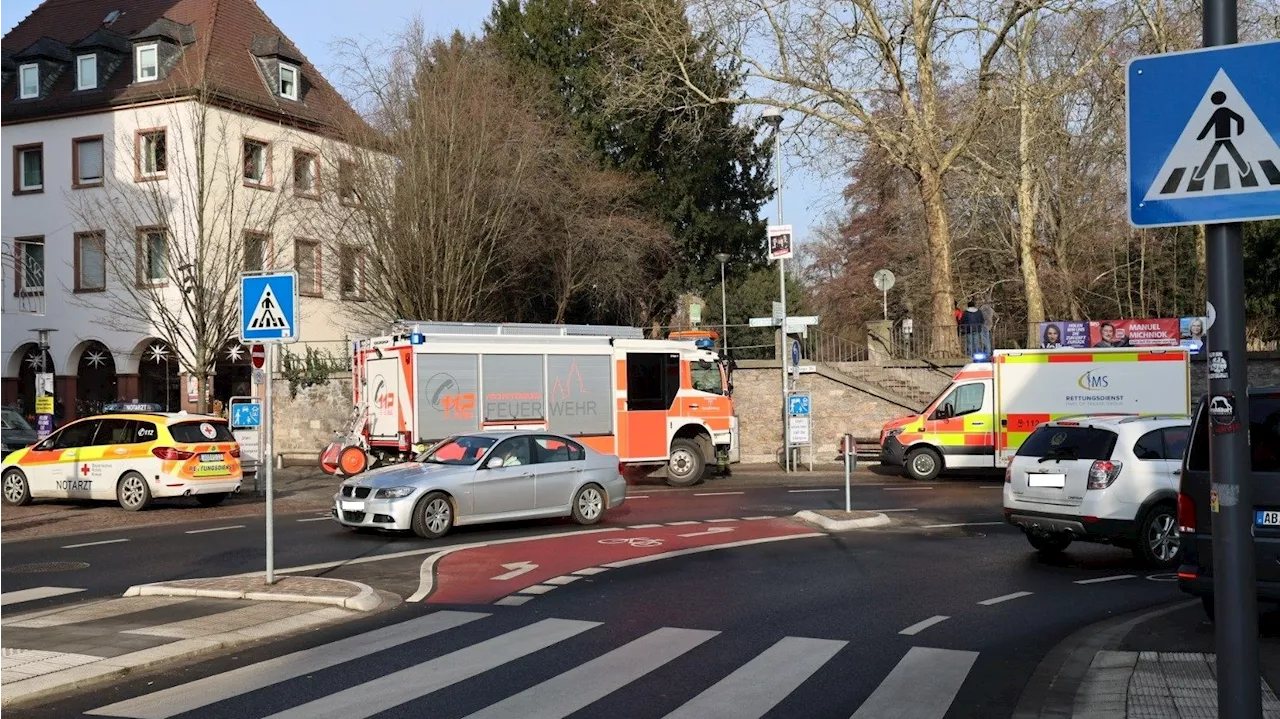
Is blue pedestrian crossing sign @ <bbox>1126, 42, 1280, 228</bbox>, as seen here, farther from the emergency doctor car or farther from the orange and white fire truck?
the orange and white fire truck

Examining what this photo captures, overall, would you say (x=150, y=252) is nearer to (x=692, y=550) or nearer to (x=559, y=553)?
(x=559, y=553)

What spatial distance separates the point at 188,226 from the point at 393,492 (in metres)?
19.8

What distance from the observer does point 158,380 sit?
4578 centimetres

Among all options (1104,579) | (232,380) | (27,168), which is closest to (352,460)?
(1104,579)

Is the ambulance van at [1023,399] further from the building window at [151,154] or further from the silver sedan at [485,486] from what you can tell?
the building window at [151,154]

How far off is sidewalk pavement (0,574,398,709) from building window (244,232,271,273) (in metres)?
20.6

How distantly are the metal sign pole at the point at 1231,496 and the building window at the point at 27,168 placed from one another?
46.3 m

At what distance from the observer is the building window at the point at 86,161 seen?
4284cm

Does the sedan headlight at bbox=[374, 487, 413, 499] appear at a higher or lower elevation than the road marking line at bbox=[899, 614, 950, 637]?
higher

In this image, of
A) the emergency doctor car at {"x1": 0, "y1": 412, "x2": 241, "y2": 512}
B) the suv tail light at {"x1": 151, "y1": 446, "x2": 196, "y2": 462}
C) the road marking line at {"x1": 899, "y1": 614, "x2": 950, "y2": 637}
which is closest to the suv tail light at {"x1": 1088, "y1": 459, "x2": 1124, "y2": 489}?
the road marking line at {"x1": 899, "y1": 614, "x2": 950, "y2": 637}

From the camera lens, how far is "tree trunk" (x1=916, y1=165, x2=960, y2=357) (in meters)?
34.2

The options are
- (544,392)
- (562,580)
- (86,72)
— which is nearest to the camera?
(562,580)

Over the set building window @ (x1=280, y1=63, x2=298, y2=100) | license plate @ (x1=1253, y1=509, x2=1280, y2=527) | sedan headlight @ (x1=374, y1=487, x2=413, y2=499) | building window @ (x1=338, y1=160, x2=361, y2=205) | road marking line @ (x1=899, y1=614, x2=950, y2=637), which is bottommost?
road marking line @ (x1=899, y1=614, x2=950, y2=637)

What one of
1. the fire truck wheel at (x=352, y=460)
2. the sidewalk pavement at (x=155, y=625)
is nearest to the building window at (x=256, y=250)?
the fire truck wheel at (x=352, y=460)
